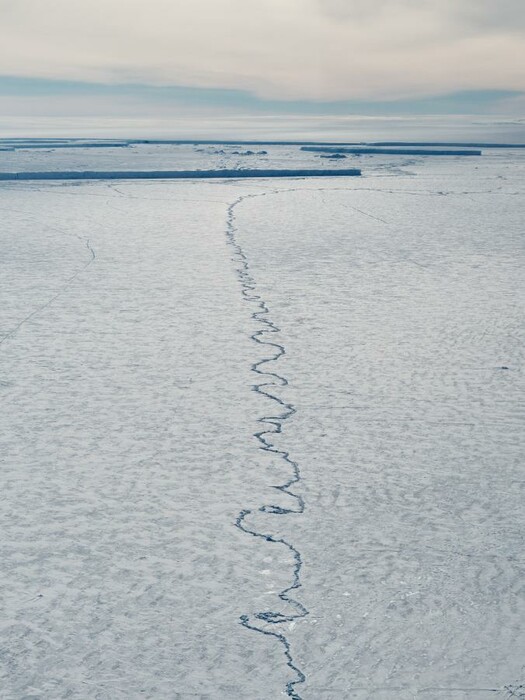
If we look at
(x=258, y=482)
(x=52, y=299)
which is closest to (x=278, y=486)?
(x=258, y=482)

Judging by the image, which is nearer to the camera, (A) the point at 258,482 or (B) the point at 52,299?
(A) the point at 258,482

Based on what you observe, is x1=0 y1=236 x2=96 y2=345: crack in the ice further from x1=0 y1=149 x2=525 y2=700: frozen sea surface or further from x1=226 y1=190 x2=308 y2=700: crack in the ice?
x1=226 y1=190 x2=308 y2=700: crack in the ice

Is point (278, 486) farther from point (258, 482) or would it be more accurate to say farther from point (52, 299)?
point (52, 299)

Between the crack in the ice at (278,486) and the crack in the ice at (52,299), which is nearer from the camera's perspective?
the crack in the ice at (278,486)

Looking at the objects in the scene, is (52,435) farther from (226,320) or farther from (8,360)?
(226,320)

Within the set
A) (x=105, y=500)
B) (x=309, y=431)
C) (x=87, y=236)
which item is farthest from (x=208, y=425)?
(x=87, y=236)

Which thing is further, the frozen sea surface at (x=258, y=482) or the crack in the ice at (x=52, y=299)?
the crack in the ice at (x=52, y=299)

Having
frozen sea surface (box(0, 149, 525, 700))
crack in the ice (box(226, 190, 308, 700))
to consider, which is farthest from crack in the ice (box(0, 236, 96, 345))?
crack in the ice (box(226, 190, 308, 700))

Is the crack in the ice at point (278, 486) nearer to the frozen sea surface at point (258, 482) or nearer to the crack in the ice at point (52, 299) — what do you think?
the frozen sea surface at point (258, 482)

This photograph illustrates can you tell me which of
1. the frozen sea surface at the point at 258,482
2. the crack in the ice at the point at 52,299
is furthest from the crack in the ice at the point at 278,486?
the crack in the ice at the point at 52,299
